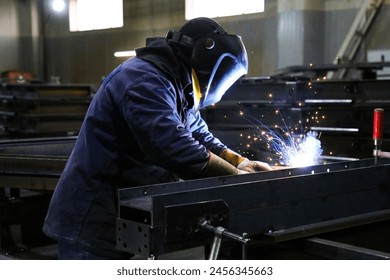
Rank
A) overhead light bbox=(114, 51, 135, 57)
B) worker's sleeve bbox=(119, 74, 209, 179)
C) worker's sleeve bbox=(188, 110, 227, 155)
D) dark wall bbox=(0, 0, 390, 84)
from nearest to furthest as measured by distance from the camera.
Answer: worker's sleeve bbox=(119, 74, 209, 179)
worker's sleeve bbox=(188, 110, 227, 155)
dark wall bbox=(0, 0, 390, 84)
overhead light bbox=(114, 51, 135, 57)

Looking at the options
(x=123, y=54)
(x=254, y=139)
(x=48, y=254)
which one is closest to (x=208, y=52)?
(x=48, y=254)

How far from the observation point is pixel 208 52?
5.86 feet

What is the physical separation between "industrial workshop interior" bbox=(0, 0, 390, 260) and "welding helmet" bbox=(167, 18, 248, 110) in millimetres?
245

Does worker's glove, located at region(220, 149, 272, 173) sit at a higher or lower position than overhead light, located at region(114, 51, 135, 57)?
lower

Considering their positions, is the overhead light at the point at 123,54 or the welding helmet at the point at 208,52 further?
the overhead light at the point at 123,54

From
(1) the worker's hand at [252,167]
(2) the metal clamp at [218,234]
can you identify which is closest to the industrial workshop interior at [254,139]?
(2) the metal clamp at [218,234]

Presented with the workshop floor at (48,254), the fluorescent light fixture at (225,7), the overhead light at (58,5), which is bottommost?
the workshop floor at (48,254)

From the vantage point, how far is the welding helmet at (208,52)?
179 centimetres

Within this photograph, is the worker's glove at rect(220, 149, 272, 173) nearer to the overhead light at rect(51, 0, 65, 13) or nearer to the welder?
the welder

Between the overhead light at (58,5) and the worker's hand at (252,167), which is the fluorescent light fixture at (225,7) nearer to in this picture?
the overhead light at (58,5)

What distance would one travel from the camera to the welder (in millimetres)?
1715

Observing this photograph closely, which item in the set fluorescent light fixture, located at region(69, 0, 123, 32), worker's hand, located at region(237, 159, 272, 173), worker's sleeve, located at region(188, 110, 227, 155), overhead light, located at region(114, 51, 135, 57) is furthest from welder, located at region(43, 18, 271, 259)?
fluorescent light fixture, located at region(69, 0, 123, 32)

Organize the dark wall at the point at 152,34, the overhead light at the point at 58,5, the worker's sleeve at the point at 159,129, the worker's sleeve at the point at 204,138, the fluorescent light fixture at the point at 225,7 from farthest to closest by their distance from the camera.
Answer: the overhead light at the point at 58,5 → the fluorescent light fixture at the point at 225,7 → the dark wall at the point at 152,34 → the worker's sleeve at the point at 204,138 → the worker's sleeve at the point at 159,129

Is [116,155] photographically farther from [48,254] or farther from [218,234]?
[48,254]
